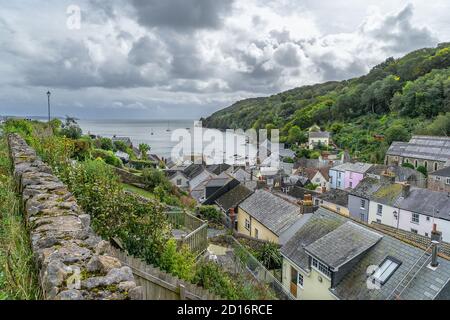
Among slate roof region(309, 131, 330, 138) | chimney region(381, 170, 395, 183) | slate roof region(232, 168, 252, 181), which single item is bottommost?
slate roof region(232, 168, 252, 181)

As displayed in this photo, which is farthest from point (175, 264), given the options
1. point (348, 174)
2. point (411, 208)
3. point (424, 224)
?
point (348, 174)

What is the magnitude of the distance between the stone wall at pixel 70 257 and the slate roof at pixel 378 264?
940 cm

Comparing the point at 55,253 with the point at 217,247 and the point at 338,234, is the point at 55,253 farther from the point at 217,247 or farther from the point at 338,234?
the point at 338,234

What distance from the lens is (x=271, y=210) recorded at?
19.6 meters

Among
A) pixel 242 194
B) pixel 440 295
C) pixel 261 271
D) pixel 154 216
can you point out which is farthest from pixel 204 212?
pixel 154 216

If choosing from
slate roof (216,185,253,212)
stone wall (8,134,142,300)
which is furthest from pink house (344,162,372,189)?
stone wall (8,134,142,300)

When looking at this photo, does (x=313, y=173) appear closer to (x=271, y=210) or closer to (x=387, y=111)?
(x=271, y=210)

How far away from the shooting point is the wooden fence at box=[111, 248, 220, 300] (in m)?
4.14

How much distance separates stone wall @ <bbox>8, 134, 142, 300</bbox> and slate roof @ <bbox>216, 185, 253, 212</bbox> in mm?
19569

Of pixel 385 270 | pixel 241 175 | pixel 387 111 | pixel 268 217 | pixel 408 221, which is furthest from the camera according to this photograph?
pixel 387 111

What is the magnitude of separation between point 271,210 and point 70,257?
17.2 meters

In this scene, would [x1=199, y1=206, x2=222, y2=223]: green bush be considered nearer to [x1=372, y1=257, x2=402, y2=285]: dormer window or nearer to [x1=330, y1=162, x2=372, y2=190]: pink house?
[x1=372, y1=257, x2=402, y2=285]: dormer window

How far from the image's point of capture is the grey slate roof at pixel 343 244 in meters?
11.6
